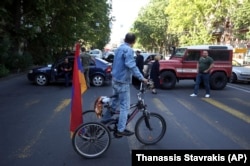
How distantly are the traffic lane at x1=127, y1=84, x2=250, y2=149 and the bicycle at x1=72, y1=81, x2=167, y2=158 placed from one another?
0.73ft

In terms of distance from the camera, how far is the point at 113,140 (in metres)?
7.64

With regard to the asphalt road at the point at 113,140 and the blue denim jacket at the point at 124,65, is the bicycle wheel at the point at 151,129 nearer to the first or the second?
the asphalt road at the point at 113,140

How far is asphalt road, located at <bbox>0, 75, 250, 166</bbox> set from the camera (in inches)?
259

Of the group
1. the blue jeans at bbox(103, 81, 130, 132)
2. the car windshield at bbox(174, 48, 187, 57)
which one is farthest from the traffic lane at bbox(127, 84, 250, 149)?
the car windshield at bbox(174, 48, 187, 57)

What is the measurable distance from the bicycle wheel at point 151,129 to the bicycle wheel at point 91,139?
83 centimetres

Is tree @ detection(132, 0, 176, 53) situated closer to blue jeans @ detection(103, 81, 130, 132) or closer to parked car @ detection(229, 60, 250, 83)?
parked car @ detection(229, 60, 250, 83)

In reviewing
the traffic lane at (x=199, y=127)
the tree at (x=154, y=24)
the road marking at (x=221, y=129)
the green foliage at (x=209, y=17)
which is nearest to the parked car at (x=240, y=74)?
the traffic lane at (x=199, y=127)

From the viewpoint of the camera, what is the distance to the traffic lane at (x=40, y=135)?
6402 mm

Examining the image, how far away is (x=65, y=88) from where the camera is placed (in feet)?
59.9

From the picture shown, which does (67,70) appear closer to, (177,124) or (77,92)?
(177,124)

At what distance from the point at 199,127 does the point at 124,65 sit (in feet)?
10.3

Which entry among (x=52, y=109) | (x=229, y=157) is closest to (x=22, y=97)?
(x=52, y=109)

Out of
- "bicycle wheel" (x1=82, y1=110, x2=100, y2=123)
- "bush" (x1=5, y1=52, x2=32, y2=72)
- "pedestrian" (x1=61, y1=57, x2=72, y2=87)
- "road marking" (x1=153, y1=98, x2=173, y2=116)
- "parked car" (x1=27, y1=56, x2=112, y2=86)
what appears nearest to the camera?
"bicycle wheel" (x1=82, y1=110, x2=100, y2=123)

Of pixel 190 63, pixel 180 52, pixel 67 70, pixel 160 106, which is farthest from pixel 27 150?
pixel 180 52
